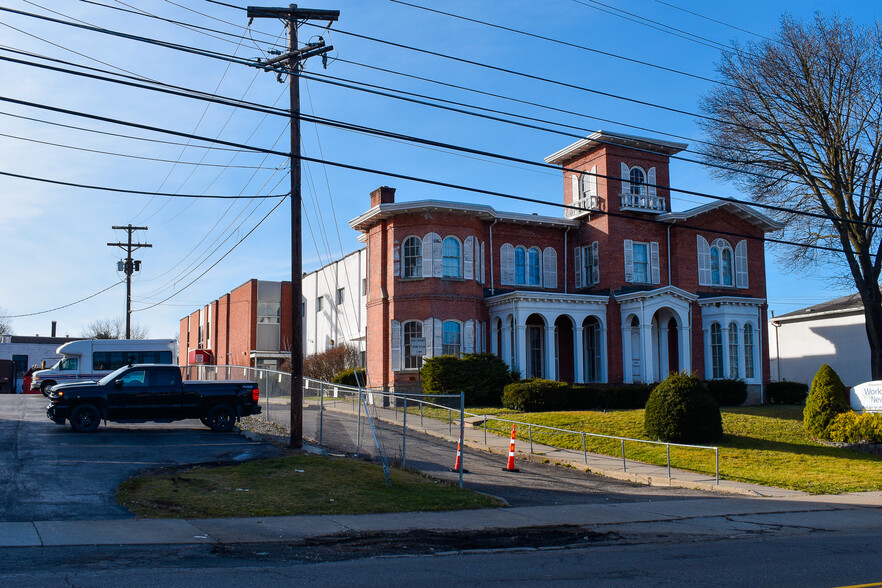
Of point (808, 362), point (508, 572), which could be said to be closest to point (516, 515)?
point (508, 572)

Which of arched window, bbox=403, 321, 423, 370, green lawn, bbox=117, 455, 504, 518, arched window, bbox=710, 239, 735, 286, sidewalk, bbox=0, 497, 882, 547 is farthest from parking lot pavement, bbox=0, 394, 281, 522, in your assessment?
arched window, bbox=710, 239, 735, 286

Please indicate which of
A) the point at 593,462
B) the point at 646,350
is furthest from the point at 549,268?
the point at 593,462

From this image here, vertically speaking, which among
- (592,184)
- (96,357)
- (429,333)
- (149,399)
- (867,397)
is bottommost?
(867,397)

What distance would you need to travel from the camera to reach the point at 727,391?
32844 millimetres

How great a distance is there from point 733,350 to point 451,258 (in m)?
14.2

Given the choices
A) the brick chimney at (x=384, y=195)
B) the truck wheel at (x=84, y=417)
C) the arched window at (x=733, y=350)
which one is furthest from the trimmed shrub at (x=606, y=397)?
the truck wheel at (x=84, y=417)

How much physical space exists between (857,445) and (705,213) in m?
17.9

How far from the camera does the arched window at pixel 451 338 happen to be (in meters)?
33.2

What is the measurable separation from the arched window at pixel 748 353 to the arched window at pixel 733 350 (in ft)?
1.80

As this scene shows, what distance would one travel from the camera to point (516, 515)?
1305cm

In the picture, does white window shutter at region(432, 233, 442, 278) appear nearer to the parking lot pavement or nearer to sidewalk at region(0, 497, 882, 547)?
the parking lot pavement

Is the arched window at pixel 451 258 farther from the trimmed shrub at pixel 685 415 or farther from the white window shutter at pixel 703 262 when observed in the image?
the trimmed shrub at pixel 685 415

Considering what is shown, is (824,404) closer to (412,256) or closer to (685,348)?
(685,348)

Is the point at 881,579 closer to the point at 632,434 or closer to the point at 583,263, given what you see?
the point at 632,434
